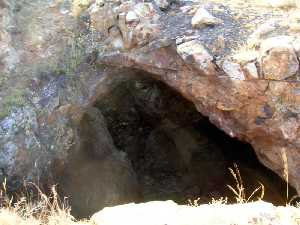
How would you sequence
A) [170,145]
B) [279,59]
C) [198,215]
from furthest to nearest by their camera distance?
[170,145] → [279,59] → [198,215]

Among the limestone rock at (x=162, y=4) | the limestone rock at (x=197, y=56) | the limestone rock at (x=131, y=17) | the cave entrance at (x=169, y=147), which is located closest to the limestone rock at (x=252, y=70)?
the limestone rock at (x=197, y=56)

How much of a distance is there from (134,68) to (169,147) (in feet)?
9.36

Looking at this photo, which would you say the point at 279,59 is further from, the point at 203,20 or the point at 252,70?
the point at 203,20

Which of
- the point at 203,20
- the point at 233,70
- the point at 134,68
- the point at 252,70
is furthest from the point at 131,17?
the point at 252,70

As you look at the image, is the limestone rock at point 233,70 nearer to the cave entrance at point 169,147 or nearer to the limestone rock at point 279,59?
the limestone rock at point 279,59

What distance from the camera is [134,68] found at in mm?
6375

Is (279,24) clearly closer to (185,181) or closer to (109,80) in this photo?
(109,80)

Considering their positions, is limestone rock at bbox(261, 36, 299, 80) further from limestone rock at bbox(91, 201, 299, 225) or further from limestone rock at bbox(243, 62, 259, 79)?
limestone rock at bbox(91, 201, 299, 225)

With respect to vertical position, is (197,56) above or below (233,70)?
above

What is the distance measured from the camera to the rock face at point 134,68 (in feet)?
17.7

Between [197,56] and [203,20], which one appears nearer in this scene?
[197,56]

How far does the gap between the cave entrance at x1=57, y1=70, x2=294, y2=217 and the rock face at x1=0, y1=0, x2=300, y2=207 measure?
148 cm

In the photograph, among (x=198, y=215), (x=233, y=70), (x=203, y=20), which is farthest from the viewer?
(x=203, y=20)

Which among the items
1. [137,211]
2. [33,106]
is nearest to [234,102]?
[137,211]
